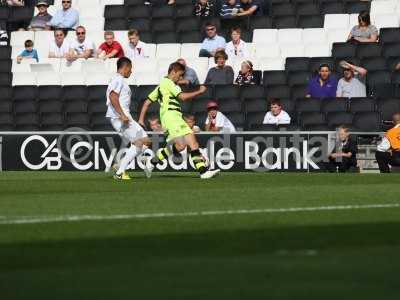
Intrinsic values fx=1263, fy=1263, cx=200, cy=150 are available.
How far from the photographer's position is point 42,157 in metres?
24.7

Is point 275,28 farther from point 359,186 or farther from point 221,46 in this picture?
point 359,186

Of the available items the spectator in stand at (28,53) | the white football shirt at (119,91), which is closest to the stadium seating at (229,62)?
the spectator in stand at (28,53)

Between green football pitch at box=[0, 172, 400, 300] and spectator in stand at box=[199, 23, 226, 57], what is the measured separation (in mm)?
11256

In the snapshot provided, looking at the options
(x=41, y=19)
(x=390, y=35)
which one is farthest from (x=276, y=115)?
(x=41, y=19)

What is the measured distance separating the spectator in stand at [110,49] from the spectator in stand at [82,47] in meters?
0.28

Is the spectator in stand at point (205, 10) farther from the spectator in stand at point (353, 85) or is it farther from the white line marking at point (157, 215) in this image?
the white line marking at point (157, 215)

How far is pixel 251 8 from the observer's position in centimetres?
2716

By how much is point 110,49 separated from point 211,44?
2194 millimetres

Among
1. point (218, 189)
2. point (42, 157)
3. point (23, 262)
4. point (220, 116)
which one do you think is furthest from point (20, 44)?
point (23, 262)

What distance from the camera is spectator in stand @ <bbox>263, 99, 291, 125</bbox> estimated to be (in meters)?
23.6

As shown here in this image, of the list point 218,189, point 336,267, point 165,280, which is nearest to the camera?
point 165,280

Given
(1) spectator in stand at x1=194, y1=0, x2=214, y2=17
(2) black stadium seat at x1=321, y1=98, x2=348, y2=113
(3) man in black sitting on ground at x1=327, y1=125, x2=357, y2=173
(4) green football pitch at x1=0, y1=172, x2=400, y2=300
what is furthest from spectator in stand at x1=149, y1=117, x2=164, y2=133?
(4) green football pitch at x1=0, y1=172, x2=400, y2=300

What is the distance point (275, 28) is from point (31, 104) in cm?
540

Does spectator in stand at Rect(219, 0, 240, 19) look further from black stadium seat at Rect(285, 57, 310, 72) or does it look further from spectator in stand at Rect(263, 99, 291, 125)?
spectator in stand at Rect(263, 99, 291, 125)
